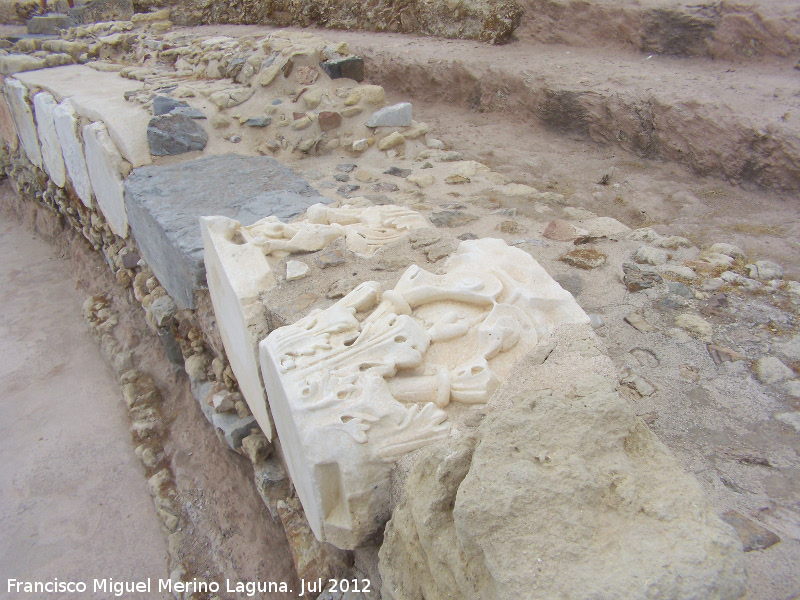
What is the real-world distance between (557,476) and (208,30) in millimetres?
7508

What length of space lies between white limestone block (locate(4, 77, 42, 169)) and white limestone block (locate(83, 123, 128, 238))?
1536 mm

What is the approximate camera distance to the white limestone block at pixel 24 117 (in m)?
5.47

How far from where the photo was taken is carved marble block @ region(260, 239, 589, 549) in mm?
1583

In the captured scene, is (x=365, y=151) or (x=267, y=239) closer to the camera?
(x=267, y=239)

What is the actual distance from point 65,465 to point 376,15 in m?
5.43

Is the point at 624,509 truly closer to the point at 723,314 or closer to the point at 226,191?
the point at 723,314

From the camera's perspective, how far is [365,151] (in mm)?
4336

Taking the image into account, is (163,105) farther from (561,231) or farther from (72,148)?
(561,231)

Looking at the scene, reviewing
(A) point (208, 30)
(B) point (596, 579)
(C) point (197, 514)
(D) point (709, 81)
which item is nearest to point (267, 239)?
(C) point (197, 514)

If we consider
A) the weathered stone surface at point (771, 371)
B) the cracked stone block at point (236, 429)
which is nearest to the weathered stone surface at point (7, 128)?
the cracked stone block at point (236, 429)

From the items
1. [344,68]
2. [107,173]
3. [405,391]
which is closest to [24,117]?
[107,173]

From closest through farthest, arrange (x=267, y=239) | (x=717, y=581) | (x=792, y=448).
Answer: (x=717, y=581) → (x=792, y=448) → (x=267, y=239)

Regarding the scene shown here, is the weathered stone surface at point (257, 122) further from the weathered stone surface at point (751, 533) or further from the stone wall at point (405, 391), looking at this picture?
the weathered stone surface at point (751, 533)

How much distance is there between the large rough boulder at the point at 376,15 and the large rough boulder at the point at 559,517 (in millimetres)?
4984
